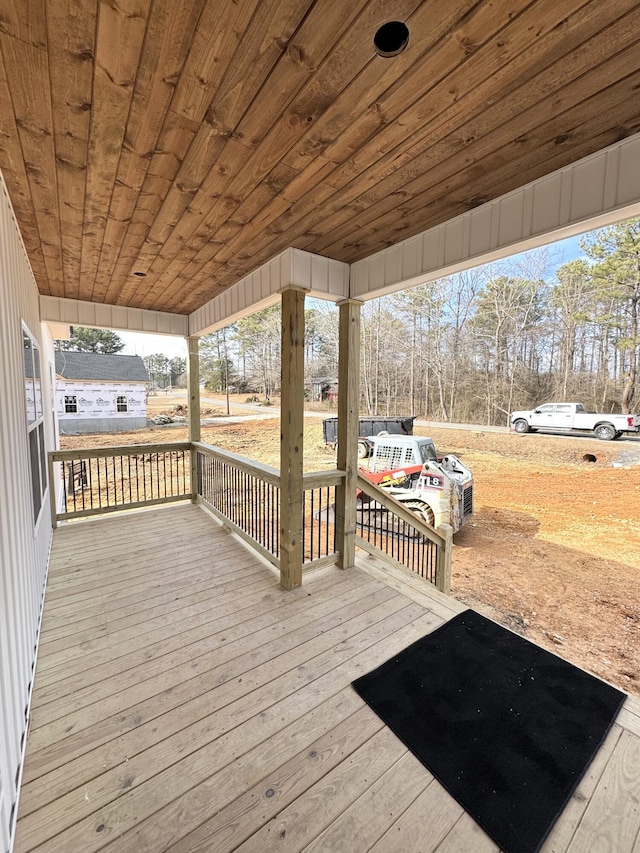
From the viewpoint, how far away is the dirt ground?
418 centimetres

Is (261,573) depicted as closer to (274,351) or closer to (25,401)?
(25,401)

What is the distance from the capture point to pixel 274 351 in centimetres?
1508

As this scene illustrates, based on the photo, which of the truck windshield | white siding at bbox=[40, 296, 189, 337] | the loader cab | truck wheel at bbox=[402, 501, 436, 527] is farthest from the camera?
the truck windshield

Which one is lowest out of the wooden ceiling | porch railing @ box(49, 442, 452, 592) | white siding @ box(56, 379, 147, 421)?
porch railing @ box(49, 442, 452, 592)

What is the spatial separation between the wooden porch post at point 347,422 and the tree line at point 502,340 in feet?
29.1

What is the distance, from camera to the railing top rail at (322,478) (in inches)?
111

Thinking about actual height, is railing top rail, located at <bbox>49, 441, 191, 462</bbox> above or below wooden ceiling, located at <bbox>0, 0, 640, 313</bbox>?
below

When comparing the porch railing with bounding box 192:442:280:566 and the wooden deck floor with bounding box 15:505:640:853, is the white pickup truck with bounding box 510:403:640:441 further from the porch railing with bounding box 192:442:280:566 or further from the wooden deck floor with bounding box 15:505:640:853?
the porch railing with bounding box 192:442:280:566

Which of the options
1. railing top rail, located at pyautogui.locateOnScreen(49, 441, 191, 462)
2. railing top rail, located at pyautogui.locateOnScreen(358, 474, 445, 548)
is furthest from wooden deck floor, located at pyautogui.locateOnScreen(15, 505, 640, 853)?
railing top rail, located at pyautogui.locateOnScreen(49, 441, 191, 462)

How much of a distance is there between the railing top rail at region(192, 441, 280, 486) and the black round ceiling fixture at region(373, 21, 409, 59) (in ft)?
8.20

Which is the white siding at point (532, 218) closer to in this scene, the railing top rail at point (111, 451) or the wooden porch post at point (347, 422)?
the wooden porch post at point (347, 422)

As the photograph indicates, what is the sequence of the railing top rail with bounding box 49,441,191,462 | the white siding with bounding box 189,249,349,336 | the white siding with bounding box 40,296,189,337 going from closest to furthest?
the white siding with bounding box 189,249,349,336 → the white siding with bounding box 40,296,189,337 → the railing top rail with bounding box 49,441,191,462

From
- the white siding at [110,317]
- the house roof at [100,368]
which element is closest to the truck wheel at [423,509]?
the white siding at [110,317]

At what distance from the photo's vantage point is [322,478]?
114 inches
